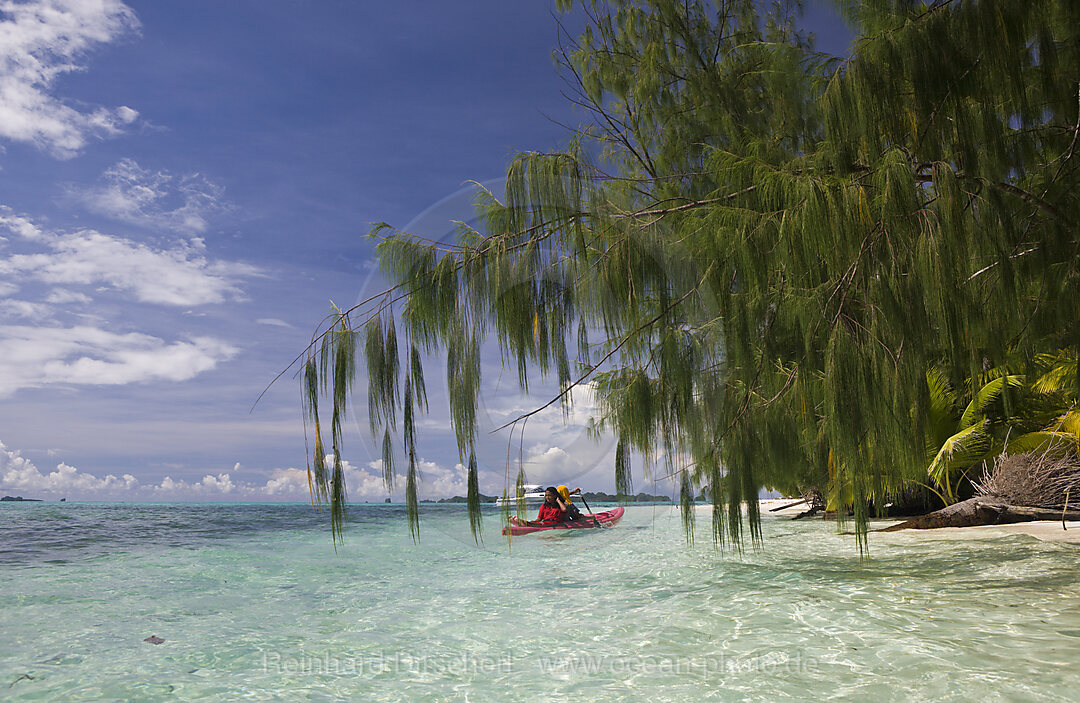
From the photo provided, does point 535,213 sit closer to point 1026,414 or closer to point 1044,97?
point 1044,97

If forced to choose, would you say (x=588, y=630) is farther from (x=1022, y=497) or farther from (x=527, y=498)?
(x=1022, y=497)

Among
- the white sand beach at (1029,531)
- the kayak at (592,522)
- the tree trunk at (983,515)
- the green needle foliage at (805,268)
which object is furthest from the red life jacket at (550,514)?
the green needle foliage at (805,268)

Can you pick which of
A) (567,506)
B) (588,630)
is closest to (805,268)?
(588,630)

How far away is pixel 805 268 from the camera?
8.00 ft

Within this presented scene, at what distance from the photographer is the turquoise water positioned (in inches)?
96.8

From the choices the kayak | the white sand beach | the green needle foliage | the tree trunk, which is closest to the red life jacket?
the kayak

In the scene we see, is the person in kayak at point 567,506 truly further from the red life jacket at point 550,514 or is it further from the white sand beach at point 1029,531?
the white sand beach at point 1029,531

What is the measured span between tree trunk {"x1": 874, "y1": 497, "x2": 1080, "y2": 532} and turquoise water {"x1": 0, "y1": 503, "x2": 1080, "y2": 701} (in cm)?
106

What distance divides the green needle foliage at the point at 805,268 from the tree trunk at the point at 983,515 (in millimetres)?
4580

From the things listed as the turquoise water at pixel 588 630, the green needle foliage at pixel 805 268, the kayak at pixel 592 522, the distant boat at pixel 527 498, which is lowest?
the kayak at pixel 592 522

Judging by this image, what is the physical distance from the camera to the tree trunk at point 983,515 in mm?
7168

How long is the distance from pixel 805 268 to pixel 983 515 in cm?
689

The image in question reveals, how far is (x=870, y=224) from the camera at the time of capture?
7.40ft

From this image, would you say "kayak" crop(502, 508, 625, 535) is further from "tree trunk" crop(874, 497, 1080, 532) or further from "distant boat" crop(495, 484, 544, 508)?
"distant boat" crop(495, 484, 544, 508)
